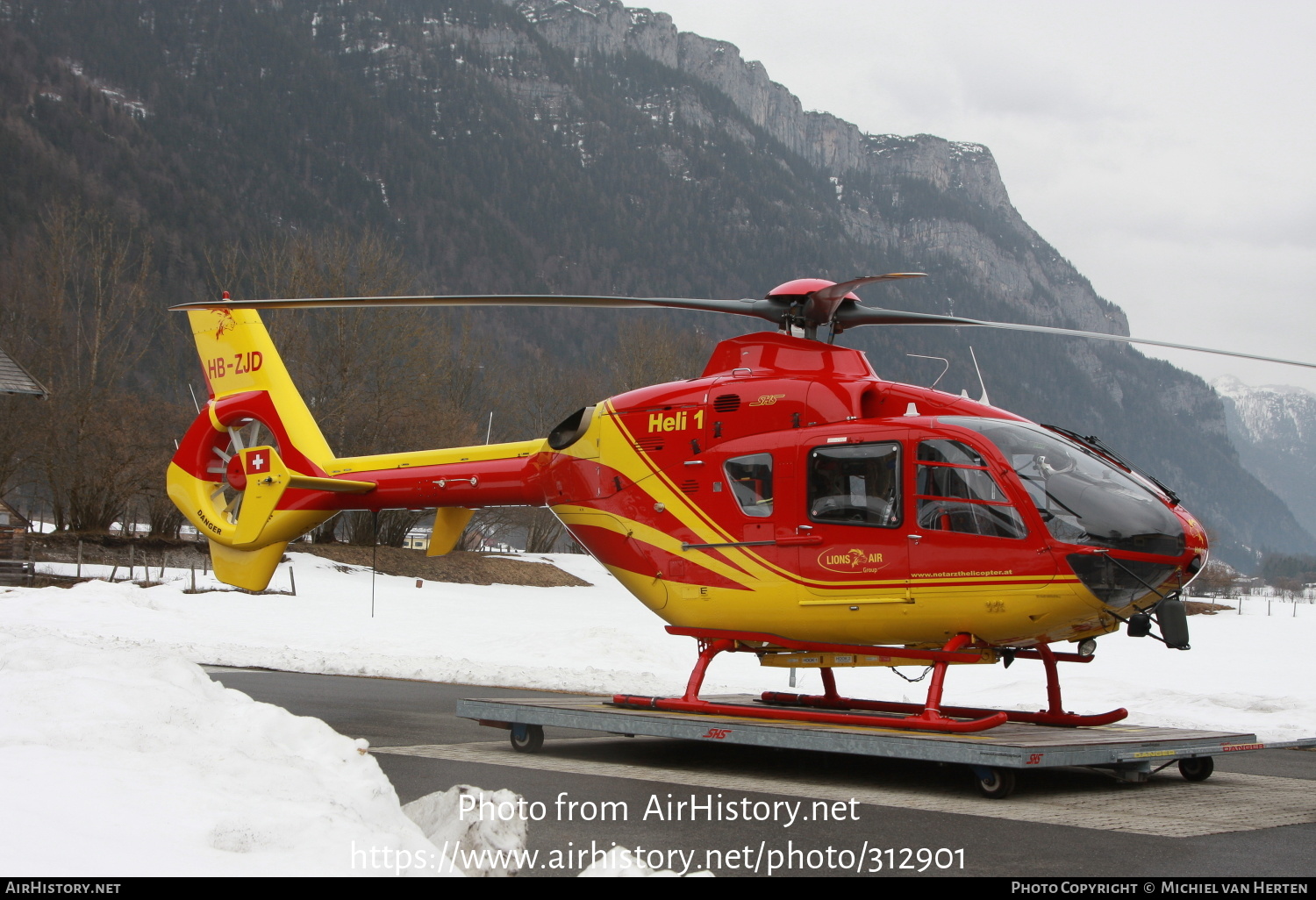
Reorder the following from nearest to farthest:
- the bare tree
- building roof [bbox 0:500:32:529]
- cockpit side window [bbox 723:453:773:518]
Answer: cockpit side window [bbox 723:453:773:518] < building roof [bbox 0:500:32:529] < the bare tree

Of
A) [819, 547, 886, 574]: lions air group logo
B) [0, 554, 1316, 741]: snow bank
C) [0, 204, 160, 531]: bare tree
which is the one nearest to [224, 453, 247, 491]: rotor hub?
[0, 554, 1316, 741]: snow bank

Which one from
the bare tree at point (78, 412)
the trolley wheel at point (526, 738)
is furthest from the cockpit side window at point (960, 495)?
the bare tree at point (78, 412)

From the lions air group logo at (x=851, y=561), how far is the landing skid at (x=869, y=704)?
78 centimetres

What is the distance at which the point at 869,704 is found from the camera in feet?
35.1

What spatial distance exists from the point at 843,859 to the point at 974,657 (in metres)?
3.52

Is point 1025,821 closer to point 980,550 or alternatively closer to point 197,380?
point 980,550

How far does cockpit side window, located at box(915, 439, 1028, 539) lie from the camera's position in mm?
8484

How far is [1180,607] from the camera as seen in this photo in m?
8.20

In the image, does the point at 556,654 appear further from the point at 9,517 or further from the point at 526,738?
the point at 9,517

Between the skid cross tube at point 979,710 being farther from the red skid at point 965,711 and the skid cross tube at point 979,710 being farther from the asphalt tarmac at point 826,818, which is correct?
the asphalt tarmac at point 826,818

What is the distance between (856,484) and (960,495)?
891 millimetres

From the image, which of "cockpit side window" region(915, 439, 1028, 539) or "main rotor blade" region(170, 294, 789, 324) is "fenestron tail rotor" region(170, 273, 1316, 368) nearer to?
"main rotor blade" region(170, 294, 789, 324)

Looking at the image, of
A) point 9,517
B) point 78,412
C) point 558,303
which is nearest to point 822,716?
point 558,303

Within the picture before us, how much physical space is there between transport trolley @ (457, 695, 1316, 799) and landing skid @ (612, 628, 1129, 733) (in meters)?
0.09
